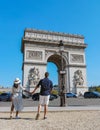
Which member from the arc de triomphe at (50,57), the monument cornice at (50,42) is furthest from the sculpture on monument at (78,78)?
the monument cornice at (50,42)

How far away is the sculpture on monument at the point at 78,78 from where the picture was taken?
38497 mm

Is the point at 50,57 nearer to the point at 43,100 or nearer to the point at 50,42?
the point at 50,42

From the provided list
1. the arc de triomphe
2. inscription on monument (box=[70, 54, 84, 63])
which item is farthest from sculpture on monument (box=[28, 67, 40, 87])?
inscription on monument (box=[70, 54, 84, 63])

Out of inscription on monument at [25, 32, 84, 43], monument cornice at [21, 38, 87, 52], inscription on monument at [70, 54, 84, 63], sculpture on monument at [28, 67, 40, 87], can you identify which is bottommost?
sculpture on monument at [28, 67, 40, 87]

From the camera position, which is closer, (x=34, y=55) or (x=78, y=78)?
(x=34, y=55)

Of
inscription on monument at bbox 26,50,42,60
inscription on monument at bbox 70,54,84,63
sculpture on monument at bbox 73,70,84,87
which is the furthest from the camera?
inscription on monument at bbox 70,54,84,63

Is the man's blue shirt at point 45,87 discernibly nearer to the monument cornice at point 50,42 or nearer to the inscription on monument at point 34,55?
the inscription on monument at point 34,55

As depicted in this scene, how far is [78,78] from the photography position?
1523 inches

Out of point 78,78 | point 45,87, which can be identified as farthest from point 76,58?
point 45,87

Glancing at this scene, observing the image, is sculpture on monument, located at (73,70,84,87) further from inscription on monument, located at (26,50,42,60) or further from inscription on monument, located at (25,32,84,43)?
inscription on monument, located at (26,50,42,60)

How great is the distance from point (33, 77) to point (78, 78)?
8.83 m

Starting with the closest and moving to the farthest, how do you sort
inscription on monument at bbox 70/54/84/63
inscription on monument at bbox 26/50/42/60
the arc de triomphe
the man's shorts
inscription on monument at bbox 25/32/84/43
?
the man's shorts
the arc de triomphe
inscription on monument at bbox 26/50/42/60
inscription on monument at bbox 25/32/84/43
inscription on monument at bbox 70/54/84/63

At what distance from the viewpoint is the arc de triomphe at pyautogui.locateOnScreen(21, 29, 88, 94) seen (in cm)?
3612

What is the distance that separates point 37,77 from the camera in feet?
118
